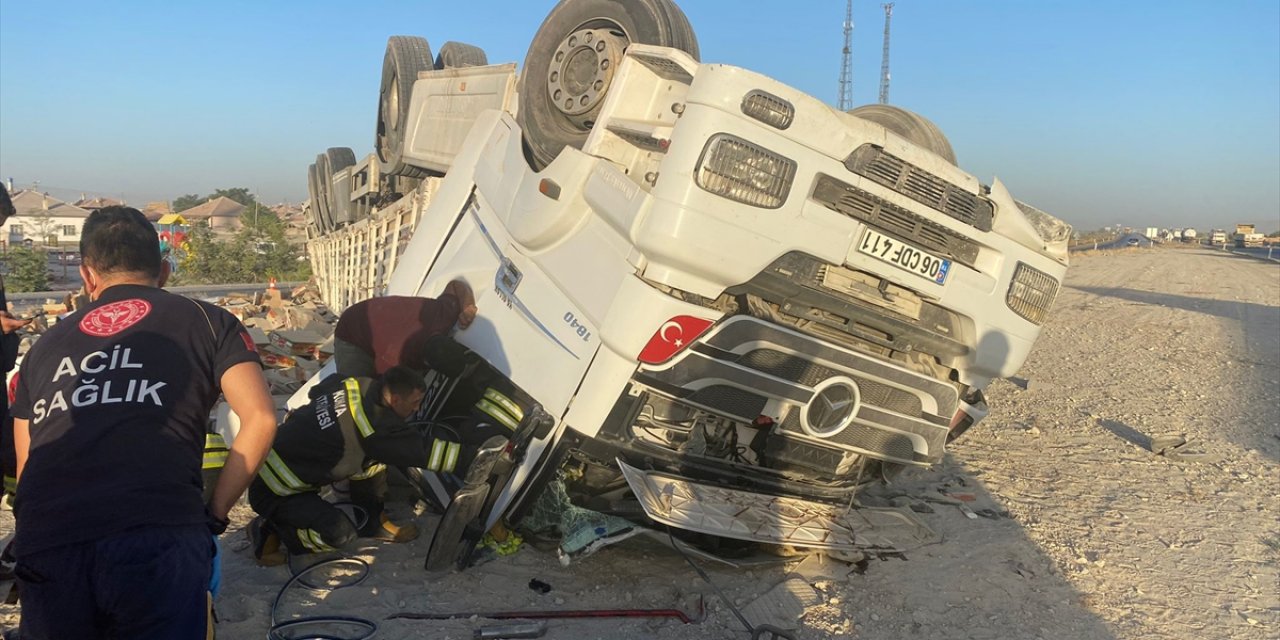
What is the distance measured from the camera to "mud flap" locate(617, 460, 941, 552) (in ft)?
10.9

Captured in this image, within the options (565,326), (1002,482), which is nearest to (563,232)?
(565,326)

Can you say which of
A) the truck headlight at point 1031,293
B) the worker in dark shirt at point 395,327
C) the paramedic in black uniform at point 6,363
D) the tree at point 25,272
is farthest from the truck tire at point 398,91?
the tree at point 25,272

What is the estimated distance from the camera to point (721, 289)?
3129mm

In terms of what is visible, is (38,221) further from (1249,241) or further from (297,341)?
(1249,241)

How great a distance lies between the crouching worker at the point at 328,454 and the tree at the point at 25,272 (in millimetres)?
18774

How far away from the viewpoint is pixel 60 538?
202cm

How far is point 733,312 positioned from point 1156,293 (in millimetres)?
18427

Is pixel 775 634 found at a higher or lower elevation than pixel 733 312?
lower

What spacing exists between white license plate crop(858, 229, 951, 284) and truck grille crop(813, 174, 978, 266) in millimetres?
34

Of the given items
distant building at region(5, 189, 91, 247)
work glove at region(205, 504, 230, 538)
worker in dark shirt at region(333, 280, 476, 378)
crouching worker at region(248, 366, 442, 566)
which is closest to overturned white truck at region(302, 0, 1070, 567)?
worker in dark shirt at region(333, 280, 476, 378)

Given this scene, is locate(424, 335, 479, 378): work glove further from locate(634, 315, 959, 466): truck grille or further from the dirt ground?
locate(634, 315, 959, 466): truck grille

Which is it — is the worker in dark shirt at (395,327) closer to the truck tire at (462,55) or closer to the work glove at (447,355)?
the work glove at (447,355)

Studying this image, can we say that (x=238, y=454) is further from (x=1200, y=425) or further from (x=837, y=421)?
(x=1200, y=425)

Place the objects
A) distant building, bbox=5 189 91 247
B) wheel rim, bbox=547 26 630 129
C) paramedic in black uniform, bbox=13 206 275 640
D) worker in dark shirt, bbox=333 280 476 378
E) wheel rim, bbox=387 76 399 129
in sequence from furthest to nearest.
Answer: distant building, bbox=5 189 91 247
wheel rim, bbox=387 76 399 129
worker in dark shirt, bbox=333 280 476 378
wheel rim, bbox=547 26 630 129
paramedic in black uniform, bbox=13 206 275 640
